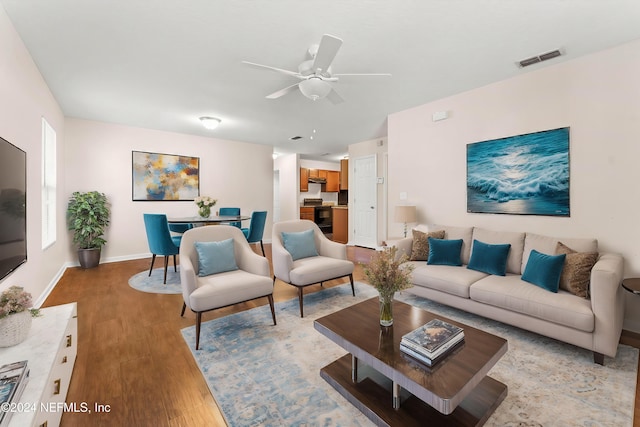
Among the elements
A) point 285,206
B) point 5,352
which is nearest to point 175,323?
point 5,352

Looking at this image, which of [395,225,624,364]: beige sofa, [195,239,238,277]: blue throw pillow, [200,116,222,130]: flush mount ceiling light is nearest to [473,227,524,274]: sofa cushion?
[395,225,624,364]: beige sofa

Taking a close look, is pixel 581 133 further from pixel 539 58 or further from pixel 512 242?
pixel 512 242

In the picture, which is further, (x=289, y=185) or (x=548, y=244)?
(x=289, y=185)

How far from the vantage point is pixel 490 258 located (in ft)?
9.45

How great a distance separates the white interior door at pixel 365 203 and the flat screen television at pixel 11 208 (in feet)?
18.0

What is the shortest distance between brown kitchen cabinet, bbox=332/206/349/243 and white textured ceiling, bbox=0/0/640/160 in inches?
153

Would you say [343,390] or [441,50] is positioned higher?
[441,50]

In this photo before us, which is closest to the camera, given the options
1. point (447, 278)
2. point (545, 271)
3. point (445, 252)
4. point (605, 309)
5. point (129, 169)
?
point (605, 309)

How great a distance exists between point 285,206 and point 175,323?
635 centimetres

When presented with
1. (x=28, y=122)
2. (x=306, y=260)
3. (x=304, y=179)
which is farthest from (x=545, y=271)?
(x=304, y=179)

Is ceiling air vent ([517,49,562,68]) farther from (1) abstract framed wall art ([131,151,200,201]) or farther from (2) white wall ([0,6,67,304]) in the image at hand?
(1) abstract framed wall art ([131,151,200,201])

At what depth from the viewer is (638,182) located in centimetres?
251

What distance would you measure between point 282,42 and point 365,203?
14.8ft

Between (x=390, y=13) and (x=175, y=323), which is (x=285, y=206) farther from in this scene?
(x=390, y=13)
